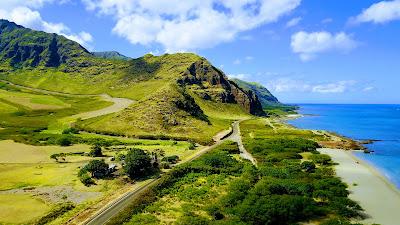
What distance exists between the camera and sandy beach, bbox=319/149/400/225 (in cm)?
6381

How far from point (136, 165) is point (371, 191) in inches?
1905

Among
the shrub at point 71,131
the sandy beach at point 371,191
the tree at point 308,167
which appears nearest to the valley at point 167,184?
the tree at point 308,167

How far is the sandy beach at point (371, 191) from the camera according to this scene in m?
63.8

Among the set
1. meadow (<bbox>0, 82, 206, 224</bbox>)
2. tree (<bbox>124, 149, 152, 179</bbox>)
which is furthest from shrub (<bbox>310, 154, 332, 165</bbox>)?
tree (<bbox>124, 149, 152, 179</bbox>)

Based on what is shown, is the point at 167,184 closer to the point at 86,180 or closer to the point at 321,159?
the point at 86,180

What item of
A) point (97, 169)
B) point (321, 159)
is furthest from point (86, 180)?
point (321, 159)

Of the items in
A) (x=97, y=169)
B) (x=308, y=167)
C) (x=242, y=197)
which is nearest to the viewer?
(x=242, y=197)

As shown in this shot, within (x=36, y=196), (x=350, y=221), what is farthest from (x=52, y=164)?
(x=350, y=221)

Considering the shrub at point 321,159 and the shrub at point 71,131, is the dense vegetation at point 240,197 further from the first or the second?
the shrub at point 71,131

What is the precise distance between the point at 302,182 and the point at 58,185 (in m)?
49.0

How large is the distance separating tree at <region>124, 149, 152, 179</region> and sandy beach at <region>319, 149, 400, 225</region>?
43.3 meters

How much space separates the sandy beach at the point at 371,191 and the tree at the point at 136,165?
4332 centimetres

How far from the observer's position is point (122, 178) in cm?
8369

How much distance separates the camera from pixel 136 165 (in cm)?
8419
